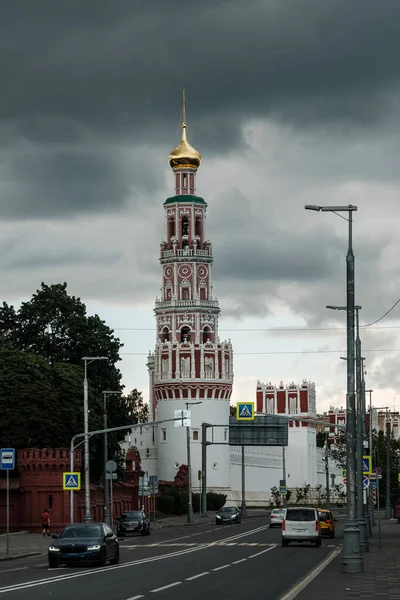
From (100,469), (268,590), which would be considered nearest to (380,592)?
(268,590)

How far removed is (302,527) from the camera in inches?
2188

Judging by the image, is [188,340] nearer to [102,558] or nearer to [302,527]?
[302,527]

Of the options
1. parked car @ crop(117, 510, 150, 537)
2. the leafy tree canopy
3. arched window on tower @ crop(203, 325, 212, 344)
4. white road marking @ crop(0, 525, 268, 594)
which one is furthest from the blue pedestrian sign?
arched window on tower @ crop(203, 325, 212, 344)

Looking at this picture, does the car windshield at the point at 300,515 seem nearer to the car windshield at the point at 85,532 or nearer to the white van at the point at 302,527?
the white van at the point at 302,527

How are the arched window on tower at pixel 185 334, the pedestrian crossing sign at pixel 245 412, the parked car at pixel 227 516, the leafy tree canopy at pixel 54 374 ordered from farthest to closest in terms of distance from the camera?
the arched window on tower at pixel 185 334 → the parked car at pixel 227 516 → the pedestrian crossing sign at pixel 245 412 → the leafy tree canopy at pixel 54 374

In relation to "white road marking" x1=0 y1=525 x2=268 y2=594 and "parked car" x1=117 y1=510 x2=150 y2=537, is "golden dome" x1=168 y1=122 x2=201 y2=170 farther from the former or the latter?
"white road marking" x1=0 y1=525 x2=268 y2=594

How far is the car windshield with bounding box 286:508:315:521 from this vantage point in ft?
179

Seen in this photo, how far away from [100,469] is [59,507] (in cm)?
1667

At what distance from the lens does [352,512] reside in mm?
35844

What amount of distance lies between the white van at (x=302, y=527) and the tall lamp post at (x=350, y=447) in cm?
1701

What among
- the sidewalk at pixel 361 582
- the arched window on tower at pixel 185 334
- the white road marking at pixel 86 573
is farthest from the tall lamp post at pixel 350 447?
the arched window on tower at pixel 185 334

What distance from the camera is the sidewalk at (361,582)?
88.4 feet

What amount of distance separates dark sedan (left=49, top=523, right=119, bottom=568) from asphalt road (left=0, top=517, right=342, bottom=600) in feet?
1.31

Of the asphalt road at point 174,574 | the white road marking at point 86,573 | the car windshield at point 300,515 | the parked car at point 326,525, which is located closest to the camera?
the asphalt road at point 174,574
